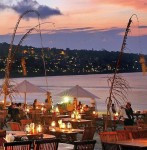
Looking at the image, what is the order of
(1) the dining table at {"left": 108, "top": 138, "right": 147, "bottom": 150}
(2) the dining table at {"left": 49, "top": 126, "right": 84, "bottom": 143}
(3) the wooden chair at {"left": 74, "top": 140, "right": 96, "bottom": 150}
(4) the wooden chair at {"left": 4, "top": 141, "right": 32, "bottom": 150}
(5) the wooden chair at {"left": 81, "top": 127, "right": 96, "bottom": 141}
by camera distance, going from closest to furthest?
(4) the wooden chair at {"left": 4, "top": 141, "right": 32, "bottom": 150} < (1) the dining table at {"left": 108, "top": 138, "right": 147, "bottom": 150} < (3) the wooden chair at {"left": 74, "top": 140, "right": 96, "bottom": 150} < (5) the wooden chair at {"left": 81, "top": 127, "right": 96, "bottom": 141} < (2) the dining table at {"left": 49, "top": 126, "right": 84, "bottom": 143}

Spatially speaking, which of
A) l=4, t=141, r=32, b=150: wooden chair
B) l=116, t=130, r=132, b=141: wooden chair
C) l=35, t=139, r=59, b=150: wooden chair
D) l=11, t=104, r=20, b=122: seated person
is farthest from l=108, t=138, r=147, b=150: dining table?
l=11, t=104, r=20, b=122: seated person

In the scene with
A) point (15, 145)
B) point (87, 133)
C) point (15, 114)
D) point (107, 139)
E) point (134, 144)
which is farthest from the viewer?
point (15, 114)

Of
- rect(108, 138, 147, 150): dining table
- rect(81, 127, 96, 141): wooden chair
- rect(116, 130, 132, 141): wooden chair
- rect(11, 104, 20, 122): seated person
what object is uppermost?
rect(11, 104, 20, 122): seated person

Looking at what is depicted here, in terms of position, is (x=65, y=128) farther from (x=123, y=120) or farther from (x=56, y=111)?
(x=56, y=111)

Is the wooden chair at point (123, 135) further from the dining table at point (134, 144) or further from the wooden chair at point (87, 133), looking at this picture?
the wooden chair at point (87, 133)

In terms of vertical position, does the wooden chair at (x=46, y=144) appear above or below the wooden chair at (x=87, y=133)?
below

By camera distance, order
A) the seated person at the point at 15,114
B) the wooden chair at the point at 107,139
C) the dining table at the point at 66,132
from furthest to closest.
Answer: the seated person at the point at 15,114, the dining table at the point at 66,132, the wooden chair at the point at 107,139

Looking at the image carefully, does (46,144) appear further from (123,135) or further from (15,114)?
(15,114)

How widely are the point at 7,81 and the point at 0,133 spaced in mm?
13439

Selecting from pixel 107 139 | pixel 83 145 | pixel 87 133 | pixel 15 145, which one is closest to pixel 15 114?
pixel 87 133

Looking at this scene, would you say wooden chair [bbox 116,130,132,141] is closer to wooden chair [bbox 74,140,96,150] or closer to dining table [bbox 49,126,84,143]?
wooden chair [bbox 74,140,96,150]

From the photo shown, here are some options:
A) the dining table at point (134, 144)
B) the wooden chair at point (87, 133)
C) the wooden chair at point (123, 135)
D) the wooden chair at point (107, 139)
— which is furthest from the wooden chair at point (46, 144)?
the wooden chair at point (87, 133)

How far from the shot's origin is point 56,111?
2525cm

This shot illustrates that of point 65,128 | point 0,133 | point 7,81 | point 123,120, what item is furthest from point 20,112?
point 0,133
